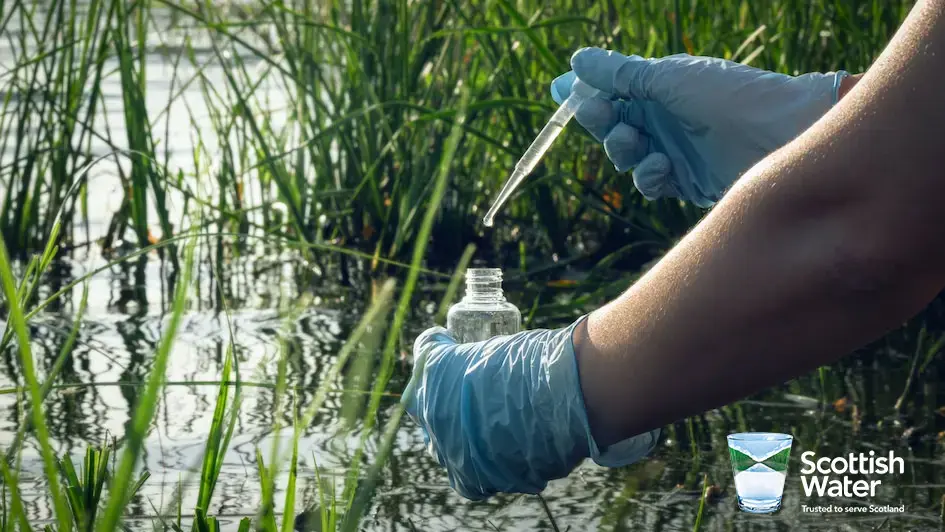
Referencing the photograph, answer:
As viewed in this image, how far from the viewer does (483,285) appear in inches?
72.0

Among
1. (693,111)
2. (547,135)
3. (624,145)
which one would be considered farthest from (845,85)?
(547,135)

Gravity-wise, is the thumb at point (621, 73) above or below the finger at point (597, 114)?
above

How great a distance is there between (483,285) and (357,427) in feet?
2.17

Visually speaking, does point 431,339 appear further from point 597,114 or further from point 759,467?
point 759,467

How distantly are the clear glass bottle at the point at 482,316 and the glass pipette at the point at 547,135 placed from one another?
0.43 ft

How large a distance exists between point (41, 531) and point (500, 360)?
0.74 metres

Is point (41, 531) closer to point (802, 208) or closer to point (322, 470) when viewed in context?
point (322, 470)

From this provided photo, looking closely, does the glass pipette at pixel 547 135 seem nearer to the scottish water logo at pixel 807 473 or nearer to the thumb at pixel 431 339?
the thumb at pixel 431 339

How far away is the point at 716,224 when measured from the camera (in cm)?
126

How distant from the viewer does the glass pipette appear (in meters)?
1.99

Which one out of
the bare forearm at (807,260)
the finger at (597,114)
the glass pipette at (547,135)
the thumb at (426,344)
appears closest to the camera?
the bare forearm at (807,260)

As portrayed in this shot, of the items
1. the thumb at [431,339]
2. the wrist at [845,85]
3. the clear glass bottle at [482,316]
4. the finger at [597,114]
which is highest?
the wrist at [845,85]

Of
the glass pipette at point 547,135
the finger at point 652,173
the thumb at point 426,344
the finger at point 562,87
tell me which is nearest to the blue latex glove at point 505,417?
the thumb at point 426,344

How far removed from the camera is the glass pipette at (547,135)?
199cm
